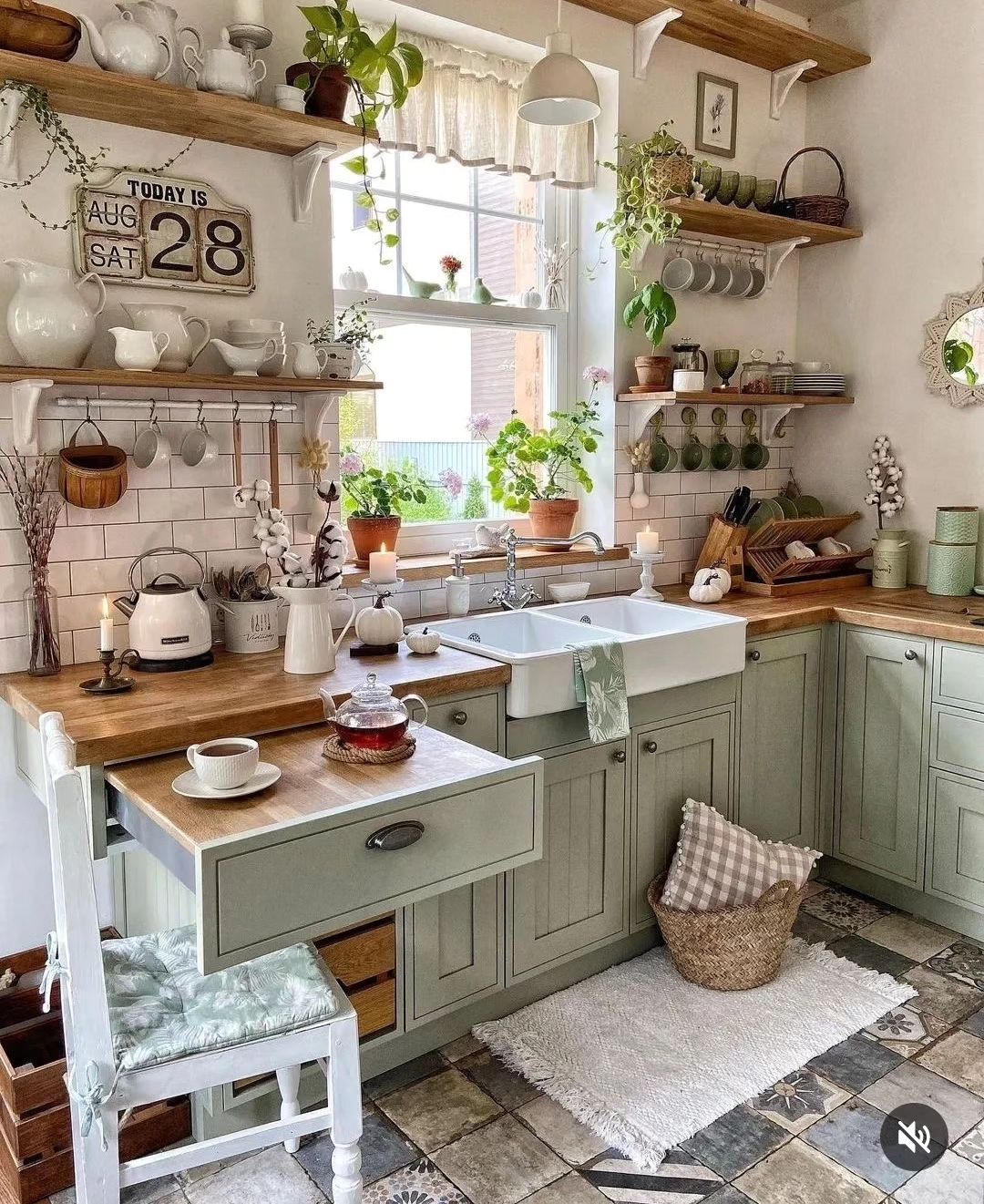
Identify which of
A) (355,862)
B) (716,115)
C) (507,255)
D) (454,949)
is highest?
(716,115)

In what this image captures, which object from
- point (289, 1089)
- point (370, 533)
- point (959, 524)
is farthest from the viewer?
point (959, 524)

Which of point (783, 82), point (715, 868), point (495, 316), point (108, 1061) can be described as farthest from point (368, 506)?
point (783, 82)

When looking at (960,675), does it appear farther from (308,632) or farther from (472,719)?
(308,632)

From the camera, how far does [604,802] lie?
2699 millimetres

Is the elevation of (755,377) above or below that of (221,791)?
above

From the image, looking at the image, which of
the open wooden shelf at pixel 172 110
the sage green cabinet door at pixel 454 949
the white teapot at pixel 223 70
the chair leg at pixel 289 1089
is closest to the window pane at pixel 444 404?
the open wooden shelf at pixel 172 110

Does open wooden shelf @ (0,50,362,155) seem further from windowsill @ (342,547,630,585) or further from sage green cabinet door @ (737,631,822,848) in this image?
sage green cabinet door @ (737,631,822,848)

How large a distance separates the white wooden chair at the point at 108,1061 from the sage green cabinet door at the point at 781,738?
1.68 metres

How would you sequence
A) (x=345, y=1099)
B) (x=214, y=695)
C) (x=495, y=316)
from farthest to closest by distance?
1. (x=495, y=316)
2. (x=214, y=695)
3. (x=345, y=1099)

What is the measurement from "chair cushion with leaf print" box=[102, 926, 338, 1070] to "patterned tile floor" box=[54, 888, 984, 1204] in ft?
1.76

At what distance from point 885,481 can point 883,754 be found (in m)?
1.10

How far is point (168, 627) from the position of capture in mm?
2352

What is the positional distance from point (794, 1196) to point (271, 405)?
2119 mm

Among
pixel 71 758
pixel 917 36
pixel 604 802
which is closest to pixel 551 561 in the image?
pixel 604 802
